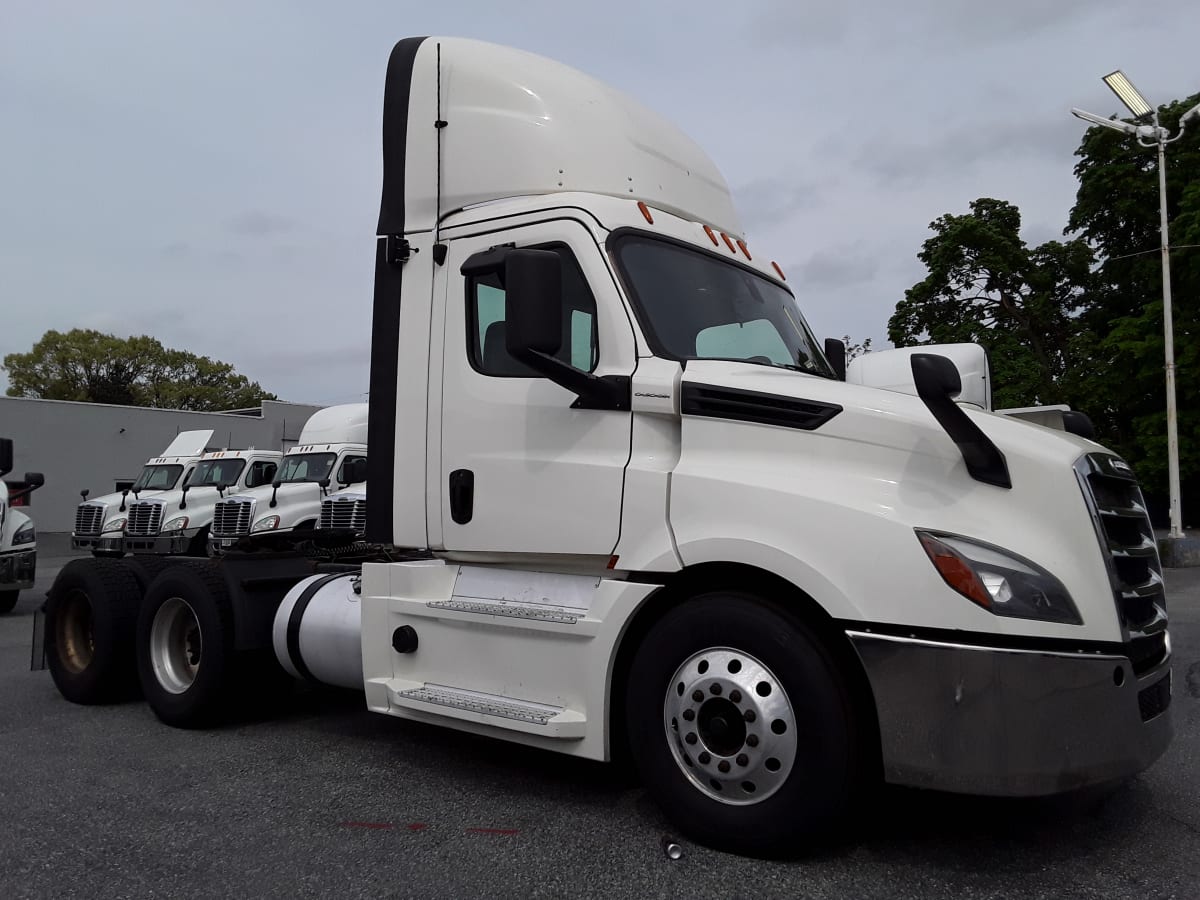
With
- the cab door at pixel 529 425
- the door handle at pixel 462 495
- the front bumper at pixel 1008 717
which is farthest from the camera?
the door handle at pixel 462 495

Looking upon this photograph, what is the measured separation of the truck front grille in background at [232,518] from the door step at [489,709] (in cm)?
1308

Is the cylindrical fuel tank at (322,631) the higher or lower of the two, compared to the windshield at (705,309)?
lower

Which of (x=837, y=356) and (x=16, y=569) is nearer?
(x=837, y=356)

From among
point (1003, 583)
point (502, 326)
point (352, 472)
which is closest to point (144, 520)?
point (352, 472)

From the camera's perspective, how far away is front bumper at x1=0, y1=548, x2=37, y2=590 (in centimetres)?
1312

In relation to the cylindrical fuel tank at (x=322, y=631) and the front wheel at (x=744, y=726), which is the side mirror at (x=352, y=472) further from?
the front wheel at (x=744, y=726)

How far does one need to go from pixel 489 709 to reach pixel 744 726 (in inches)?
46.5

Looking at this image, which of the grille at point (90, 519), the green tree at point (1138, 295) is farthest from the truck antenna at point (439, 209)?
the green tree at point (1138, 295)

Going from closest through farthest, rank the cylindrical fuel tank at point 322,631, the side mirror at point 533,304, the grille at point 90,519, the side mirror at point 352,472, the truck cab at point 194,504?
the side mirror at point 533,304
the cylindrical fuel tank at point 322,631
the side mirror at point 352,472
the truck cab at point 194,504
the grille at point 90,519

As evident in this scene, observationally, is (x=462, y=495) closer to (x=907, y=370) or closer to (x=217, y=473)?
(x=907, y=370)

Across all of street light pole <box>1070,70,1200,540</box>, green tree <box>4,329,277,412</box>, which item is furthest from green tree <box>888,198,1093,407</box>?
green tree <box>4,329,277,412</box>

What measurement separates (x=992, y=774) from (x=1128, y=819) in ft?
3.97

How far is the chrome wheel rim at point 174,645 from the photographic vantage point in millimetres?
5949

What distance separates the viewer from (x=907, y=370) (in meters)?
6.44
